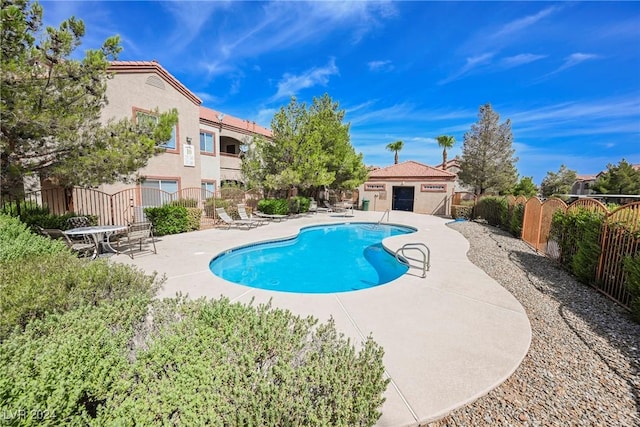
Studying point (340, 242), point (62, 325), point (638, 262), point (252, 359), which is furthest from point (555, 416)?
point (340, 242)

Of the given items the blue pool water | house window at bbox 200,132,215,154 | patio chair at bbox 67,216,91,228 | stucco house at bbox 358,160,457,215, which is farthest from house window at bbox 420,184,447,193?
patio chair at bbox 67,216,91,228

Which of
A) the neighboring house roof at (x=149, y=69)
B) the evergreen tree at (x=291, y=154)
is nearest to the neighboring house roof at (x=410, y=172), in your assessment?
the evergreen tree at (x=291, y=154)

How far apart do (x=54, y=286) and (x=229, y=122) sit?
22290mm

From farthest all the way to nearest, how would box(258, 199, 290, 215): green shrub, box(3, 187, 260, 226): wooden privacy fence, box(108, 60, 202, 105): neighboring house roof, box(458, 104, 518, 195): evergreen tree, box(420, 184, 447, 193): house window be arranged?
box(458, 104, 518, 195): evergreen tree
box(420, 184, 447, 193): house window
box(258, 199, 290, 215): green shrub
box(108, 60, 202, 105): neighboring house roof
box(3, 187, 260, 226): wooden privacy fence

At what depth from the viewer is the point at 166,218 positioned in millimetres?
12242

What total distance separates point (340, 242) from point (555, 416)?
11.2m

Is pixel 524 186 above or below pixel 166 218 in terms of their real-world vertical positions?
above

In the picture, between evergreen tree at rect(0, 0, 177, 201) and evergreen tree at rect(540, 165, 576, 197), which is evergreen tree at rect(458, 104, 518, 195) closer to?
evergreen tree at rect(540, 165, 576, 197)

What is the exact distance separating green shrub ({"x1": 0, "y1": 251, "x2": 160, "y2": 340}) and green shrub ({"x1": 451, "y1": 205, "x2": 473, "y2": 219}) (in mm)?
22540

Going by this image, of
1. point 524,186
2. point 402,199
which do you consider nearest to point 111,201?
point 402,199

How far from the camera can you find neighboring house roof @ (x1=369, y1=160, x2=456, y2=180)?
25516mm

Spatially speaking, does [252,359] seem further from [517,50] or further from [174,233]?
[517,50]

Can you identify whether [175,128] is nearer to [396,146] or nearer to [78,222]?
[78,222]

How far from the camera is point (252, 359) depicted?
2.04 meters
